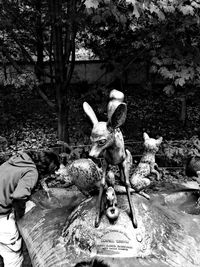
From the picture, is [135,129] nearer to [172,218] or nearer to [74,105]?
[74,105]

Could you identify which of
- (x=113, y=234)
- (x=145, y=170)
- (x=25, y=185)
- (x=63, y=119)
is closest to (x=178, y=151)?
(x=63, y=119)

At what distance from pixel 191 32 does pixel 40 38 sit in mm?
2788

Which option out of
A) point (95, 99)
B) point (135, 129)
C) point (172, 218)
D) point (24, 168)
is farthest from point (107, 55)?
point (172, 218)

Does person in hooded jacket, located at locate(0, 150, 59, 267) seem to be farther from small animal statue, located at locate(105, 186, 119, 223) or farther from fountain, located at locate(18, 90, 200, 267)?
small animal statue, located at locate(105, 186, 119, 223)

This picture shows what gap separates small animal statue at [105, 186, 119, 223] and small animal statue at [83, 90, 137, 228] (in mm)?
68

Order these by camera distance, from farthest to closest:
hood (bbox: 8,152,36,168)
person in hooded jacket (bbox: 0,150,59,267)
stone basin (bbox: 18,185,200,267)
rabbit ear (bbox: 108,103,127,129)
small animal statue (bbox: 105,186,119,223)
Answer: hood (bbox: 8,152,36,168) < person in hooded jacket (bbox: 0,150,59,267) < small animal statue (bbox: 105,186,119,223) < stone basin (bbox: 18,185,200,267) < rabbit ear (bbox: 108,103,127,129)

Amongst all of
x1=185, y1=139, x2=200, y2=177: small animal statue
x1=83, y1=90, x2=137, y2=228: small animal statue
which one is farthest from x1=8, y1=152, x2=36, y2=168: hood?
x1=185, y1=139, x2=200, y2=177: small animal statue

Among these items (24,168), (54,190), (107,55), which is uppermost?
(107,55)

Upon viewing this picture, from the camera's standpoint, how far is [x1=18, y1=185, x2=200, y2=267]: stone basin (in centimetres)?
323

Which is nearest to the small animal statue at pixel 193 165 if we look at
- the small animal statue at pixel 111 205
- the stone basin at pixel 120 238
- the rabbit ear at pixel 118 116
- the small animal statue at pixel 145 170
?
the stone basin at pixel 120 238

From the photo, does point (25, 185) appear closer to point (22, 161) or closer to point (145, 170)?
point (22, 161)

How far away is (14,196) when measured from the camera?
3.88 m

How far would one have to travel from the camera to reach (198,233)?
12.0ft

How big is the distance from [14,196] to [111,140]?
4.47ft
